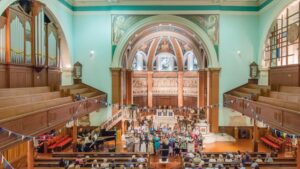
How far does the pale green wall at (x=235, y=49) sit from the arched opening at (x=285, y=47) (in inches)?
48.7

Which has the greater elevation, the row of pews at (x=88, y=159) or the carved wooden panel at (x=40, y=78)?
the carved wooden panel at (x=40, y=78)

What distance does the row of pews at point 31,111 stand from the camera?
22.6 ft

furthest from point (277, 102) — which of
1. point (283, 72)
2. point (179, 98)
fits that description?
point (179, 98)

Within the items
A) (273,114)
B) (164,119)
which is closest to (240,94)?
(273,114)

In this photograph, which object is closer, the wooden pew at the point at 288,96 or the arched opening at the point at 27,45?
the arched opening at the point at 27,45

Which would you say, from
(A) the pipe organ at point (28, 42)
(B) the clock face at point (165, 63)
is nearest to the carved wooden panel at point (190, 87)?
(B) the clock face at point (165, 63)

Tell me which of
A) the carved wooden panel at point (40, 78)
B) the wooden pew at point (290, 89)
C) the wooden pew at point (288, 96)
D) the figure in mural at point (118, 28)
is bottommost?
the wooden pew at point (288, 96)

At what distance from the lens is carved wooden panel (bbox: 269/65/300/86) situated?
41.5 ft

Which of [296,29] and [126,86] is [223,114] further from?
[126,86]

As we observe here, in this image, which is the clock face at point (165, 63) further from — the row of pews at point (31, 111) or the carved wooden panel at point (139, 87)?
the row of pews at point (31, 111)

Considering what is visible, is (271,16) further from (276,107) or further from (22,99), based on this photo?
(22,99)

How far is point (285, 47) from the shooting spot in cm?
1469

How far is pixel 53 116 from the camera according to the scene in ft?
31.8

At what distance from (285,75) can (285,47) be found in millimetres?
1914
